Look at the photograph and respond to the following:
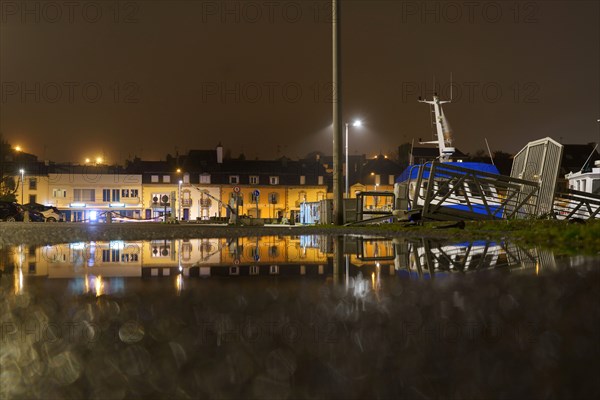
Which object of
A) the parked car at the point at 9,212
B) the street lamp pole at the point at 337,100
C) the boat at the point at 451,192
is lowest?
the parked car at the point at 9,212

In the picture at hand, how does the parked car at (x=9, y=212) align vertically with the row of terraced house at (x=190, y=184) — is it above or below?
below

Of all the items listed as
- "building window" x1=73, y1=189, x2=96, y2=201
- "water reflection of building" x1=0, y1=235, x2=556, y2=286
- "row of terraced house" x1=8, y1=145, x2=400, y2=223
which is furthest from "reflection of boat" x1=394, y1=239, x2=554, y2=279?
"building window" x1=73, y1=189, x2=96, y2=201

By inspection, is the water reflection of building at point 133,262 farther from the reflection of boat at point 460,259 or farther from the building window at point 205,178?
the building window at point 205,178

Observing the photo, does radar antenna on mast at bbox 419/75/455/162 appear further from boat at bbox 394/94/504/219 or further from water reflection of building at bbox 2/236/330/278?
water reflection of building at bbox 2/236/330/278

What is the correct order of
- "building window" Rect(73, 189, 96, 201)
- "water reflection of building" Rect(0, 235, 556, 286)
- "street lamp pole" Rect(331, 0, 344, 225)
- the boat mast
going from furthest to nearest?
"building window" Rect(73, 189, 96, 201), the boat mast, "street lamp pole" Rect(331, 0, 344, 225), "water reflection of building" Rect(0, 235, 556, 286)

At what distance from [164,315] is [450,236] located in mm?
9026

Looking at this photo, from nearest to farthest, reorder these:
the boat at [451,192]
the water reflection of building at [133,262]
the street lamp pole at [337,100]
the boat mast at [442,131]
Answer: the water reflection of building at [133,262], the boat at [451,192], the street lamp pole at [337,100], the boat mast at [442,131]

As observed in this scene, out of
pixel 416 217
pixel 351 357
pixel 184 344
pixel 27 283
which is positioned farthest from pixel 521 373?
pixel 416 217

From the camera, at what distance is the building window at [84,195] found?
100 m

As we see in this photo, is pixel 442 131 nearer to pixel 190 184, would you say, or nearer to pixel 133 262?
pixel 133 262

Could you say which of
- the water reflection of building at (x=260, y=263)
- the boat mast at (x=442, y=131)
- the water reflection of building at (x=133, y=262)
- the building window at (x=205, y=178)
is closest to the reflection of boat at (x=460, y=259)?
the water reflection of building at (x=260, y=263)

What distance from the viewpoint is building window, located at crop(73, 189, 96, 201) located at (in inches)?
3937

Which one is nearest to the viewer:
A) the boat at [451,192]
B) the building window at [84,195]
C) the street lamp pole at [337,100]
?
the boat at [451,192]

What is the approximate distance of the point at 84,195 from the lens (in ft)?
329
